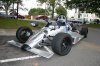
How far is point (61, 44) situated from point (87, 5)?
27.1 metres

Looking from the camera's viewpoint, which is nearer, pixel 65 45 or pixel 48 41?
pixel 65 45

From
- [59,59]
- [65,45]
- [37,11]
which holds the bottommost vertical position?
[59,59]

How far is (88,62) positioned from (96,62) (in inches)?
11.4

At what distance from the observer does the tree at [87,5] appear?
31.7 m

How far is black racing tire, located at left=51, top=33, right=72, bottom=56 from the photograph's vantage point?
22.0 ft

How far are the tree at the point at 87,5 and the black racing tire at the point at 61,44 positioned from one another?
2550 cm

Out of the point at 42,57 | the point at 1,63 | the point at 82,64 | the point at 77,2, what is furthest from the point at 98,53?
the point at 77,2

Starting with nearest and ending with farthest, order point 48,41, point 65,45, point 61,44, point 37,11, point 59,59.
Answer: point 59,59, point 61,44, point 65,45, point 48,41, point 37,11

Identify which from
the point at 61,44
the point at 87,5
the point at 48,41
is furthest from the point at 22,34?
the point at 87,5

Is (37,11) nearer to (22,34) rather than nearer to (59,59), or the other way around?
(22,34)

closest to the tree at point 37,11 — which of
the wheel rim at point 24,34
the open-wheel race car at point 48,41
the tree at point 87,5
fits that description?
the tree at point 87,5

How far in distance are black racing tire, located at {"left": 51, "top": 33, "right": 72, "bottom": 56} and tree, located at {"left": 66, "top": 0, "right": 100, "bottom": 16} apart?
25504 millimetres

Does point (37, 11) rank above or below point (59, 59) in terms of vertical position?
above

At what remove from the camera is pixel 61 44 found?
22.4 feet
